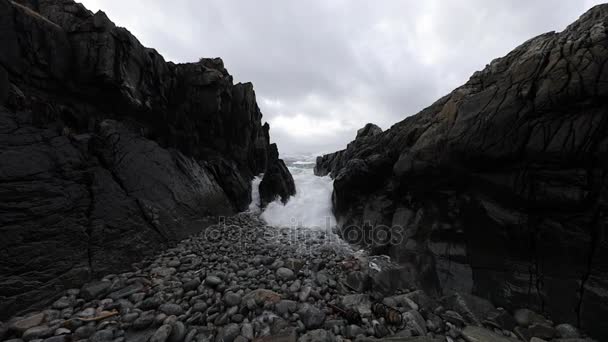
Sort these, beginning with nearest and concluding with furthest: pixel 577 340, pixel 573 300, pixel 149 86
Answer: pixel 577 340 < pixel 573 300 < pixel 149 86

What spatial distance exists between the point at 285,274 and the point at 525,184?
7252mm

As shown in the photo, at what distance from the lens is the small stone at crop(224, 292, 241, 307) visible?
4961mm

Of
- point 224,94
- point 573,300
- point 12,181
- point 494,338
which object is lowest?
point 494,338

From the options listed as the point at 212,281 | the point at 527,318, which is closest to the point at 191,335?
the point at 212,281

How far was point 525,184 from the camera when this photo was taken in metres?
5.22

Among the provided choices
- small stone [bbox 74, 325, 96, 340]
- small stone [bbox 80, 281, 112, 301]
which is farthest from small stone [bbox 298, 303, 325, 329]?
small stone [bbox 80, 281, 112, 301]

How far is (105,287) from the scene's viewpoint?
5.23 meters

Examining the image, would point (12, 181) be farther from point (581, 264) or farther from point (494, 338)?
point (581, 264)

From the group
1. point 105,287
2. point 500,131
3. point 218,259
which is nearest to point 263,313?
point 218,259

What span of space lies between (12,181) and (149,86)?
7531 millimetres

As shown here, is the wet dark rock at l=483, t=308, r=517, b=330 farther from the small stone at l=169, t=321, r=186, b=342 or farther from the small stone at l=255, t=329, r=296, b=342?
the small stone at l=169, t=321, r=186, b=342

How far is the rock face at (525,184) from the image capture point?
14.7 ft

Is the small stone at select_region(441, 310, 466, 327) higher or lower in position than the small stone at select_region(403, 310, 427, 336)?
lower

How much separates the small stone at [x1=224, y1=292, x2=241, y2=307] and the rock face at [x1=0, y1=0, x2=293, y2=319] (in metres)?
3.89
